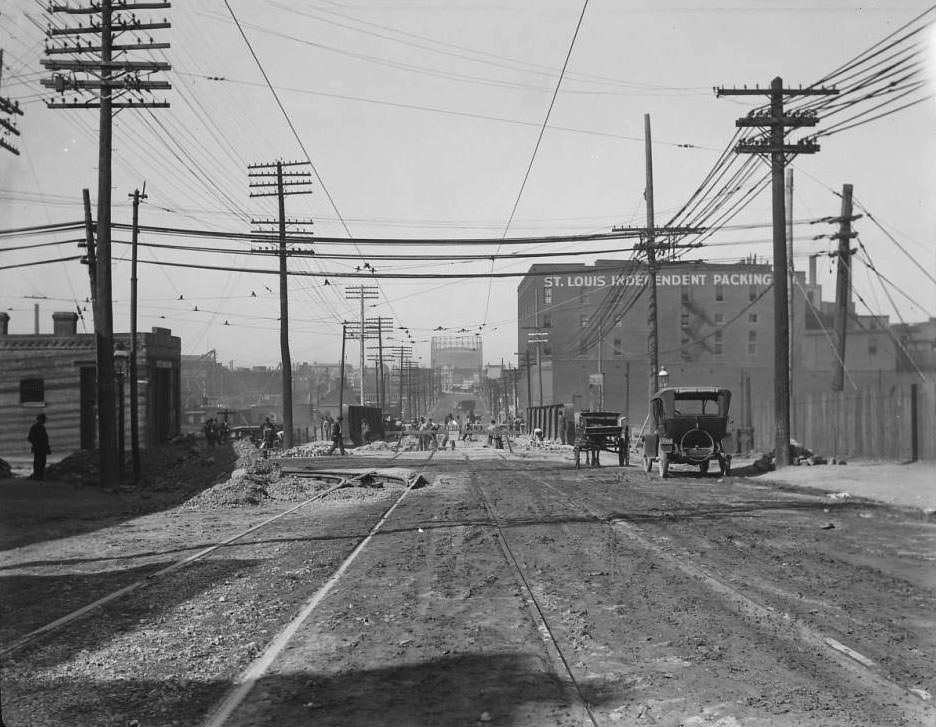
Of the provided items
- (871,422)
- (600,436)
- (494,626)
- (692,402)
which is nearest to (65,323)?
(600,436)

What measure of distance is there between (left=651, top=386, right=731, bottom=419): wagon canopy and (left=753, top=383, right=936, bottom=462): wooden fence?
3829 mm

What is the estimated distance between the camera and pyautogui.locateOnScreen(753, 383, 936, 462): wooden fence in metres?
21.3

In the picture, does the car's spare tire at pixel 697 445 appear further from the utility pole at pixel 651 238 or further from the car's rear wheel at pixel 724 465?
the utility pole at pixel 651 238

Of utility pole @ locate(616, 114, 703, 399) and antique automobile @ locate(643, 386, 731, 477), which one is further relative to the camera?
utility pole @ locate(616, 114, 703, 399)

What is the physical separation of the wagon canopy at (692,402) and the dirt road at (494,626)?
985 centimetres

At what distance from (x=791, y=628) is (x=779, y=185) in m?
18.9

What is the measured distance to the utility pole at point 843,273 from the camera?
96.5ft

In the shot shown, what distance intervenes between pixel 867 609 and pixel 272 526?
9.96 meters

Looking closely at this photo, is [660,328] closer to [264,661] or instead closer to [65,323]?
[65,323]

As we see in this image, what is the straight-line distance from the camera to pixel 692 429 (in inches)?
907

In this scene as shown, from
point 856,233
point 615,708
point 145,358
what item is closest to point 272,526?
point 615,708

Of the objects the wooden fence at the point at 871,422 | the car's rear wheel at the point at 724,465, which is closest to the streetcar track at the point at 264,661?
the car's rear wheel at the point at 724,465

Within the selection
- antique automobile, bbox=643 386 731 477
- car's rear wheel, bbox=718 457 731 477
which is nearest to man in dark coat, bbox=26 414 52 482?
antique automobile, bbox=643 386 731 477

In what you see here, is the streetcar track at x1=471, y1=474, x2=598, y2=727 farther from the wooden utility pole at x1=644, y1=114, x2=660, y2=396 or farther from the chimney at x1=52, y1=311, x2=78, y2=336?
the chimney at x1=52, y1=311, x2=78, y2=336
